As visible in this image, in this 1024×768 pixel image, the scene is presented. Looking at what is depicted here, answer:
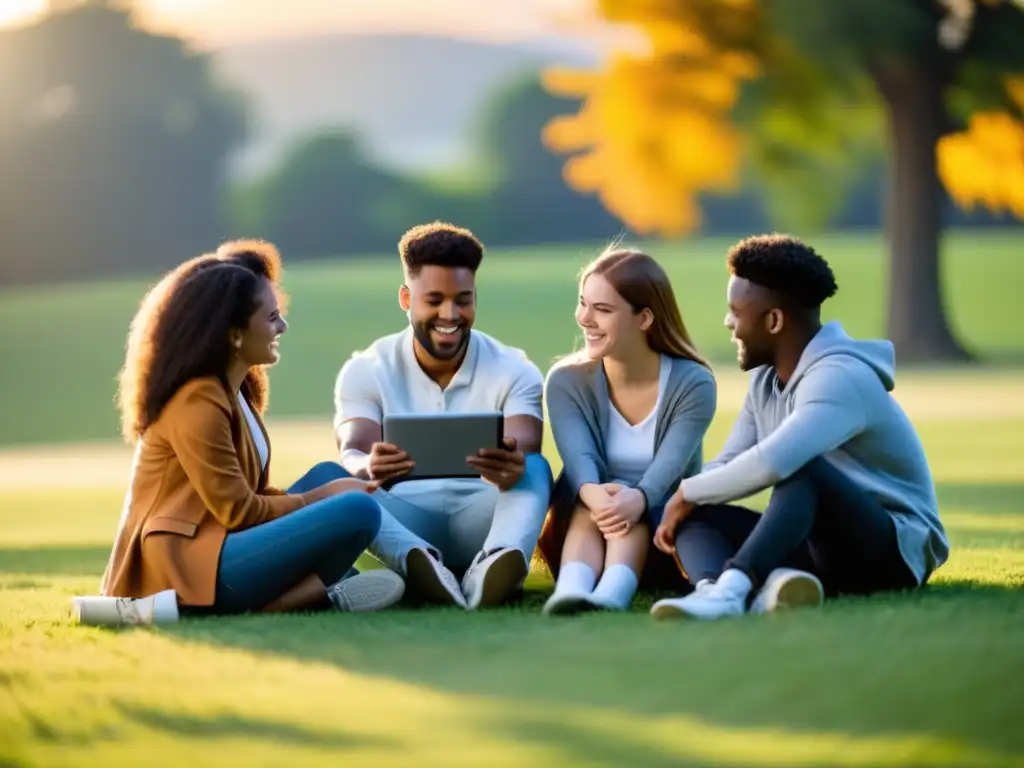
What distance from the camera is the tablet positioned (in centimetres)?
540

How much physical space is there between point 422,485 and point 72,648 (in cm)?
162

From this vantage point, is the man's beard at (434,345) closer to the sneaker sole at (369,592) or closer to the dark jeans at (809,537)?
the sneaker sole at (369,592)

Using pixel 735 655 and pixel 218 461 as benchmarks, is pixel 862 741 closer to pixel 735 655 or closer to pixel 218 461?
pixel 735 655

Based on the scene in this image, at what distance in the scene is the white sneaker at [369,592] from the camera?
541 centimetres

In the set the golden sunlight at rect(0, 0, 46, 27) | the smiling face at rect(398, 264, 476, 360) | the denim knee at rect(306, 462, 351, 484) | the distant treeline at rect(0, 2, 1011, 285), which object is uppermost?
the golden sunlight at rect(0, 0, 46, 27)

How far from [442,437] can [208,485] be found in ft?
2.70

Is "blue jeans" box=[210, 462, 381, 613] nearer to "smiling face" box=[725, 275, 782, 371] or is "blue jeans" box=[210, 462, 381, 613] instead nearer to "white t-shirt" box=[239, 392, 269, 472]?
"white t-shirt" box=[239, 392, 269, 472]

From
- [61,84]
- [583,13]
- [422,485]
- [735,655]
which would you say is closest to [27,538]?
[422,485]

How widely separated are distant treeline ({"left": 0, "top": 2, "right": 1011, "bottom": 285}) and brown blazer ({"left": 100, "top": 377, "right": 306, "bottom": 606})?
34.9m

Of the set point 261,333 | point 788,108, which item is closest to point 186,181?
point 788,108

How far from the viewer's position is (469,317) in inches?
234

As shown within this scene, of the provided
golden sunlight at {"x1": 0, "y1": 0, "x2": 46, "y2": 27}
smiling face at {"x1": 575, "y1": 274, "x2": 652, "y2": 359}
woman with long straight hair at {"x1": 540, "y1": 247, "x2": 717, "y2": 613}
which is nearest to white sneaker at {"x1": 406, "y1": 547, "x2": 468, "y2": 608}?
woman with long straight hair at {"x1": 540, "y1": 247, "x2": 717, "y2": 613}

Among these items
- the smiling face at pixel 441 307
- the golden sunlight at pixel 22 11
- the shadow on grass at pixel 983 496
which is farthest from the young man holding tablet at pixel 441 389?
the golden sunlight at pixel 22 11

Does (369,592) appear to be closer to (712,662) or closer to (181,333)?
(181,333)
